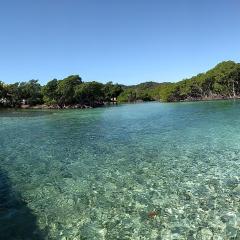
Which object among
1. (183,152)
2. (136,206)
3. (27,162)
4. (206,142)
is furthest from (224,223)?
(206,142)

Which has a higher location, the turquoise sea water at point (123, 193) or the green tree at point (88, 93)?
the green tree at point (88, 93)

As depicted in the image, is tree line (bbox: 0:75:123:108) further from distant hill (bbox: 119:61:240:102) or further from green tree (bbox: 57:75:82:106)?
distant hill (bbox: 119:61:240:102)

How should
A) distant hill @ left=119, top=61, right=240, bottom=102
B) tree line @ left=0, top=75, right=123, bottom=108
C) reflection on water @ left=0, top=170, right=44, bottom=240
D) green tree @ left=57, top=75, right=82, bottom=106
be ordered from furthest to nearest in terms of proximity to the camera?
1. distant hill @ left=119, top=61, right=240, bottom=102
2. tree line @ left=0, top=75, right=123, bottom=108
3. green tree @ left=57, top=75, right=82, bottom=106
4. reflection on water @ left=0, top=170, right=44, bottom=240

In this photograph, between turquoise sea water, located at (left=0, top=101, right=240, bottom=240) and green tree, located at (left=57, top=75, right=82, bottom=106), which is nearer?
turquoise sea water, located at (left=0, top=101, right=240, bottom=240)

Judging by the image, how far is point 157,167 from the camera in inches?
680

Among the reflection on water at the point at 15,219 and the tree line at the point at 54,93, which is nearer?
the reflection on water at the point at 15,219

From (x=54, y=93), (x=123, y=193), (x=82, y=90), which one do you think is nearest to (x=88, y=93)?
(x=82, y=90)

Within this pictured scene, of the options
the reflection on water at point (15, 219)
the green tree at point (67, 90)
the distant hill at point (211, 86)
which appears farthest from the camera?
the distant hill at point (211, 86)

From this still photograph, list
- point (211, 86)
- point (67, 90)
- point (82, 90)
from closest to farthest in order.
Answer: point (67, 90) < point (82, 90) < point (211, 86)

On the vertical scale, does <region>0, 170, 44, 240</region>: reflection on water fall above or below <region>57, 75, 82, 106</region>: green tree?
below

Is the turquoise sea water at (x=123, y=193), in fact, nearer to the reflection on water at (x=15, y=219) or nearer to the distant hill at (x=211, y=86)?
the reflection on water at (x=15, y=219)

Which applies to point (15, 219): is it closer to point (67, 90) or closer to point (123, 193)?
point (123, 193)

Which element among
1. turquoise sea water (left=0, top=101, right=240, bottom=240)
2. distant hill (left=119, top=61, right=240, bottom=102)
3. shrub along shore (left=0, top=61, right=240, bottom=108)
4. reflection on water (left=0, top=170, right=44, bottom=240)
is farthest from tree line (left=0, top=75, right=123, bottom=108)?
reflection on water (left=0, top=170, right=44, bottom=240)

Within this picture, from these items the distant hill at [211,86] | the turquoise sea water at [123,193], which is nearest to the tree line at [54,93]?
the distant hill at [211,86]
